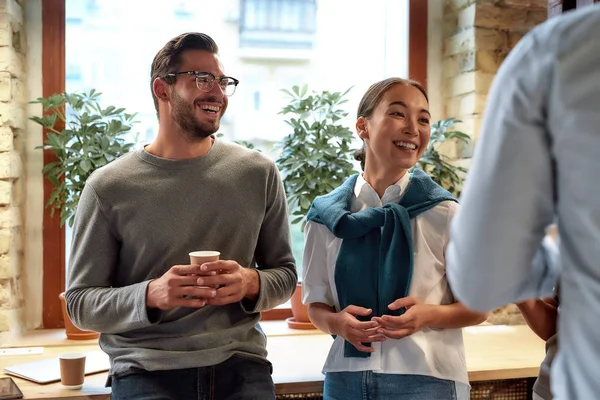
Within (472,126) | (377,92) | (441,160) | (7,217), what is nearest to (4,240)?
(7,217)

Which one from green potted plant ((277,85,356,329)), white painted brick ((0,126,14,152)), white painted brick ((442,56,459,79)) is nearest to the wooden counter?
green potted plant ((277,85,356,329))

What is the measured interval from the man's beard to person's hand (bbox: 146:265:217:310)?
1.58 feet

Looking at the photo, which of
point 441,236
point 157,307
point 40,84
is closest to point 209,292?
point 157,307

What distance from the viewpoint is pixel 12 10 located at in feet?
9.28

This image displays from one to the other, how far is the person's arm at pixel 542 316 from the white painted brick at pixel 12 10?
2.29 metres

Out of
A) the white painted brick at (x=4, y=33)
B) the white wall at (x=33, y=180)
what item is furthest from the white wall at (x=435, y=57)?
the white painted brick at (x=4, y=33)

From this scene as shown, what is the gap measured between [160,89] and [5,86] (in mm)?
982

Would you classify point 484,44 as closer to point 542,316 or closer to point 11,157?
point 542,316

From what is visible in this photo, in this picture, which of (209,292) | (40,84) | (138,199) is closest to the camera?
(209,292)

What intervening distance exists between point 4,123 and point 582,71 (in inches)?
98.3

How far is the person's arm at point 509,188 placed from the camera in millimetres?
802

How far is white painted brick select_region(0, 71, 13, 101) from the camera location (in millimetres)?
2762

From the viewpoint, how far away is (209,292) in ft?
5.79

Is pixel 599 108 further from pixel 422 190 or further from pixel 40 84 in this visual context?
pixel 40 84
